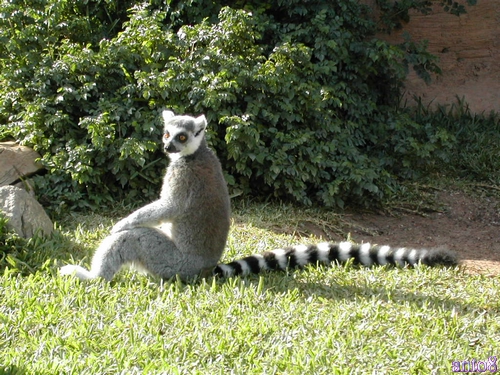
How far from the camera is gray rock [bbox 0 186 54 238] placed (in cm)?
542

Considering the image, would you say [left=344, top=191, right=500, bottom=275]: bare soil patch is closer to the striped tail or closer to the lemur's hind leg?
the striped tail

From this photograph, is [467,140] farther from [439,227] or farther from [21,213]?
[21,213]

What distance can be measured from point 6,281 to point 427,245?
4.51 meters

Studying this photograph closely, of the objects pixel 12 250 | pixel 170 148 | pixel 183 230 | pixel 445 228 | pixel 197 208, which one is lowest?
pixel 445 228

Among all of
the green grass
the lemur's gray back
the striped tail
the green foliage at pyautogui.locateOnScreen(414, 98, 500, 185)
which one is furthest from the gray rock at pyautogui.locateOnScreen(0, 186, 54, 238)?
the green foliage at pyautogui.locateOnScreen(414, 98, 500, 185)

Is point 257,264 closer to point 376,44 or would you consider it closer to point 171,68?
point 171,68

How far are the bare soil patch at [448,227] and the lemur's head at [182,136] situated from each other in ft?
9.10

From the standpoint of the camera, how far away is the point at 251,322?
401 cm

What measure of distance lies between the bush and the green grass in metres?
1.88

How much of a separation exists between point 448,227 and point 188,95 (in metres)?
3.54

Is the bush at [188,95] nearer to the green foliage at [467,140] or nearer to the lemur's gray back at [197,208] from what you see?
the green foliage at [467,140]

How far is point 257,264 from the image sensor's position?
4.96 m

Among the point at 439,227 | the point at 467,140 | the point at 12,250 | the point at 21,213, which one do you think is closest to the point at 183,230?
the point at 12,250

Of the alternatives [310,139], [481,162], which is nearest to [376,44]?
[310,139]
